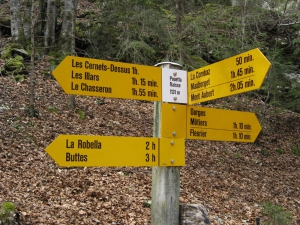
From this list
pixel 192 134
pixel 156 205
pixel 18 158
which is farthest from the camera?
pixel 18 158

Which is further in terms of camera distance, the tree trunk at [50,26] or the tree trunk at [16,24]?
the tree trunk at [50,26]

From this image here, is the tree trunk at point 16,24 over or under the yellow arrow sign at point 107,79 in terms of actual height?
over

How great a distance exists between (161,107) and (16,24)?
37.4 ft

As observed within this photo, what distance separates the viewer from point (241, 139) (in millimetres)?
3691

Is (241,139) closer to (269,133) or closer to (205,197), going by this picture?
(205,197)

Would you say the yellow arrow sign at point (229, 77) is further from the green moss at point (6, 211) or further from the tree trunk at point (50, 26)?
the tree trunk at point (50, 26)

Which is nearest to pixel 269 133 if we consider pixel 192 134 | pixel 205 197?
pixel 205 197

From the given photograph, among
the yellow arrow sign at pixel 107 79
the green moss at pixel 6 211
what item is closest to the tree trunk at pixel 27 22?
the green moss at pixel 6 211

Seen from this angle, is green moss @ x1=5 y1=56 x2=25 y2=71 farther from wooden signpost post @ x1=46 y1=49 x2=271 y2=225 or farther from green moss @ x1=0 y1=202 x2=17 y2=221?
wooden signpost post @ x1=46 y1=49 x2=271 y2=225

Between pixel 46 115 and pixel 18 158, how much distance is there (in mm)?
2387

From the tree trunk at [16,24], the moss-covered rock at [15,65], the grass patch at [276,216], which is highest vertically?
the tree trunk at [16,24]

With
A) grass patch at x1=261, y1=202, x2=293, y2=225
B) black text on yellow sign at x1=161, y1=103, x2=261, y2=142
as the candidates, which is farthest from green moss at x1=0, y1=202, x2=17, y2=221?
grass patch at x1=261, y1=202, x2=293, y2=225

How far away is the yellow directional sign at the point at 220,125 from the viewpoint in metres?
3.46

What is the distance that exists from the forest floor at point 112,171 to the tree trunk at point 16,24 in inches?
56.4
